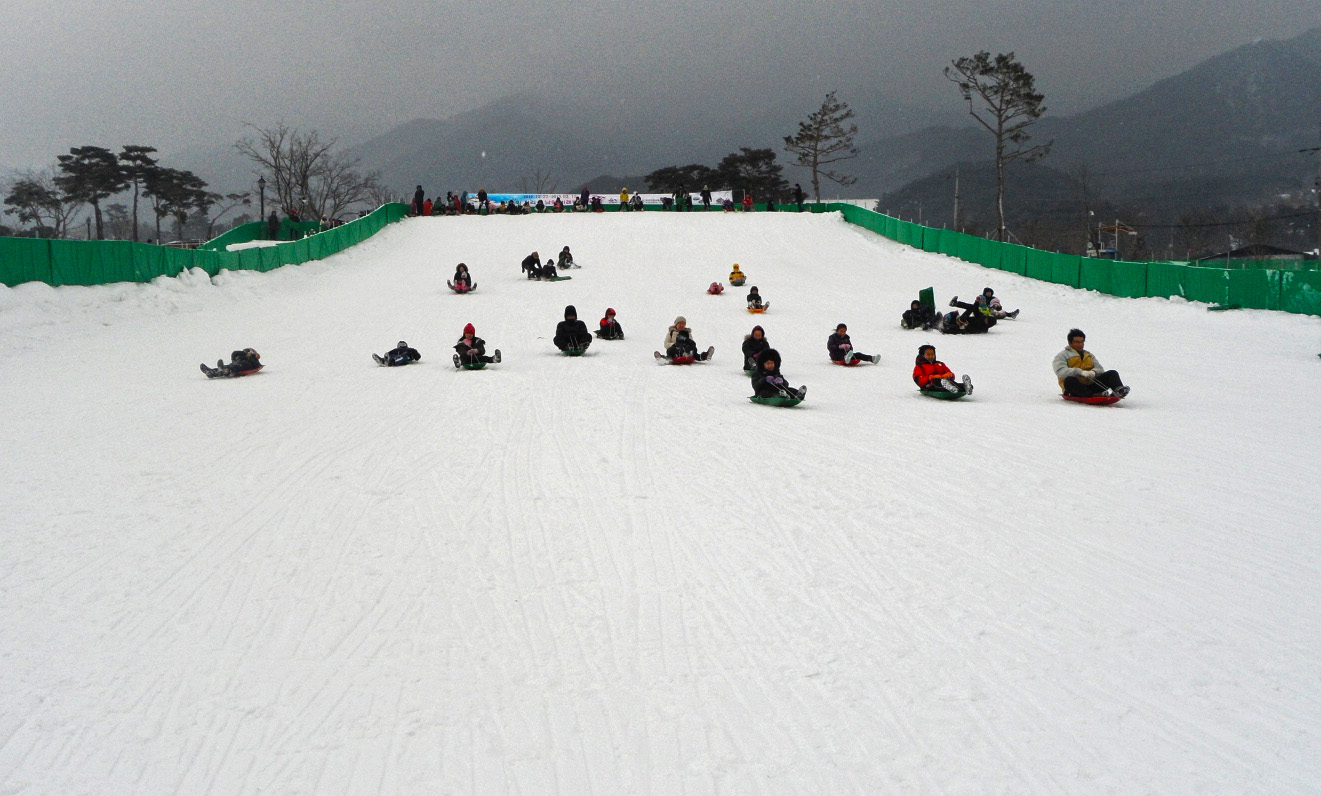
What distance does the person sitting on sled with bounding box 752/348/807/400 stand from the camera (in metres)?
12.0

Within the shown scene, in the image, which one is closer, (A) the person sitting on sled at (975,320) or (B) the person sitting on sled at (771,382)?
(B) the person sitting on sled at (771,382)

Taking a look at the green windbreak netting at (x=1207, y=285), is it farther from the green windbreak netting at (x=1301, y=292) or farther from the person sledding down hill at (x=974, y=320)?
the person sledding down hill at (x=974, y=320)

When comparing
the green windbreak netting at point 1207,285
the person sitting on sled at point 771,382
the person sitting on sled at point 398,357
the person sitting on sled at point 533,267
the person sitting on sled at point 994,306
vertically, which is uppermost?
the person sitting on sled at point 533,267

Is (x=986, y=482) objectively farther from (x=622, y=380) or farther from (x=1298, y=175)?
(x=1298, y=175)

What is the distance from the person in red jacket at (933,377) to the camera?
1243 centimetres

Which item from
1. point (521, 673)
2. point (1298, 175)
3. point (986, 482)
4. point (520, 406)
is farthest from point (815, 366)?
point (1298, 175)

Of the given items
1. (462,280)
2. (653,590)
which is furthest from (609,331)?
(653,590)

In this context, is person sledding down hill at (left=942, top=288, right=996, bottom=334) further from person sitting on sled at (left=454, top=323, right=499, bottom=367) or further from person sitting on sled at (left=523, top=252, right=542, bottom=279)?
person sitting on sled at (left=523, top=252, right=542, bottom=279)

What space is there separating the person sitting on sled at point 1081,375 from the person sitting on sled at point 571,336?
8380 mm

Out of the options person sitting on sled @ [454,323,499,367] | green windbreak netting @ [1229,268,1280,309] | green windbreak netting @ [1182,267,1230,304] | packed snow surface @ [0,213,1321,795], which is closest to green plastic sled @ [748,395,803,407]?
packed snow surface @ [0,213,1321,795]

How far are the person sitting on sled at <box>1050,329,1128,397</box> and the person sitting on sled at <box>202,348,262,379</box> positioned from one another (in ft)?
40.2

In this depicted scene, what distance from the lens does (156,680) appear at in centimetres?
473

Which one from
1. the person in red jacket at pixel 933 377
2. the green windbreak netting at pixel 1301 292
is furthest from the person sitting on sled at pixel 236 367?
the green windbreak netting at pixel 1301 292

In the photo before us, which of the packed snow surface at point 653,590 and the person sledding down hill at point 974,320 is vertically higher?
the person sledding down hill at point 974,320
